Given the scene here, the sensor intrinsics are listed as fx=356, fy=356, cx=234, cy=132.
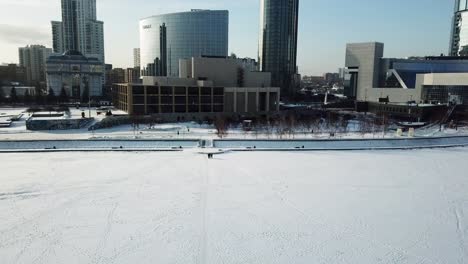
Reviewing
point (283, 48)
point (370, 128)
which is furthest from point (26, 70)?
point (370, 128)

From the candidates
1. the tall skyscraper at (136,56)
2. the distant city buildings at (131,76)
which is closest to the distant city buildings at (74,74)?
the distant city buildings at (131,76)

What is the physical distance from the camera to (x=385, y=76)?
8512cm

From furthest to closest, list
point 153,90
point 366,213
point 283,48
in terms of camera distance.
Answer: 1. point 283,48
2. point 153,90
3. point 366,213

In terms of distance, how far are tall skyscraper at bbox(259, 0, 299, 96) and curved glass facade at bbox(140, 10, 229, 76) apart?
2462 centimetres

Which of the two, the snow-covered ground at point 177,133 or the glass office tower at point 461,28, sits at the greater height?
the glass office tower at point 461,28

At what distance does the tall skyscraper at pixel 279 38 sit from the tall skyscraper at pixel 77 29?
55456 mm

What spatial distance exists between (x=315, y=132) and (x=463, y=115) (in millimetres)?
29247

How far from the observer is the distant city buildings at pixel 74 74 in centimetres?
8312

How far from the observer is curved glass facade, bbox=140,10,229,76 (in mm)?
98250

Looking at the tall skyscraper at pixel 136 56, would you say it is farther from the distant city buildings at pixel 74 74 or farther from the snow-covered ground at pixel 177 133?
the snow-covered ground at pixel 177 133

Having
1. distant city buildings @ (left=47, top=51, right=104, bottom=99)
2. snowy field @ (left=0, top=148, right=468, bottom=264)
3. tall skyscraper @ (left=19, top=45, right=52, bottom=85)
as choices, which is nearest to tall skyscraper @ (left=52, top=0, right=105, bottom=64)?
tall skyscraper @ (left=19, top=45, right=52, bottom=85)

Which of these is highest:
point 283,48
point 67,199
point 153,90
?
point 283,48

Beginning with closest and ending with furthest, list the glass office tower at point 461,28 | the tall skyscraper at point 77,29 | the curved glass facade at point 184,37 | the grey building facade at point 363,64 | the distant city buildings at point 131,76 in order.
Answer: the grey building facade at point 363,64 → the glass office tower at point 461,28 → the curved glass facade at point 184,37 → the tall skyscraper at point 77,29 → the distant city buildings at point 131,76

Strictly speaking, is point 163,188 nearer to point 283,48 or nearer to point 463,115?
point 463,115
